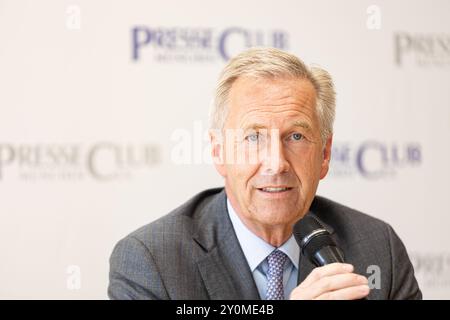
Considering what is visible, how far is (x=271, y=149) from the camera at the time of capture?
1565mm

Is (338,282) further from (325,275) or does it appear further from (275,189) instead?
(275,189)

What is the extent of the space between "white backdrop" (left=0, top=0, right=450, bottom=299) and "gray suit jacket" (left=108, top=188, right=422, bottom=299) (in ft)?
2.08

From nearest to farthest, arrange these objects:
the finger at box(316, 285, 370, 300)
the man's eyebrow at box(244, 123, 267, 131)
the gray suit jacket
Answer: the finger at box(316, 285, 370, 300) < the gray suit jacket < the man's eyebrow at box(244, 123, 267, 131)

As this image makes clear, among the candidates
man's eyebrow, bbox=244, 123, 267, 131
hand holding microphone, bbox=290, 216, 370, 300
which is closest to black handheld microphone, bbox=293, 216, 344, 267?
hand holding microphone, bbox=290, 216, 370, 300

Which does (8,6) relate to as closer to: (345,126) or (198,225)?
(198,225)

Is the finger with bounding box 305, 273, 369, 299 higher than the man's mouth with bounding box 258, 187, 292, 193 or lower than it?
lower

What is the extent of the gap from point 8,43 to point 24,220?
0.68 metres

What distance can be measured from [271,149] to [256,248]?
0.88 feet

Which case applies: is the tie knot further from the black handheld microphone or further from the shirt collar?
the black handheld microphone

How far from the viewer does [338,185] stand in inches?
98.5

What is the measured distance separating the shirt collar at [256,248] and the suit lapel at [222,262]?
0.03 m

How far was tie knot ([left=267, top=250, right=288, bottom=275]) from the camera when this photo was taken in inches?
61.1

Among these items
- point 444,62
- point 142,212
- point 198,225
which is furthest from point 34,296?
point 444,62
